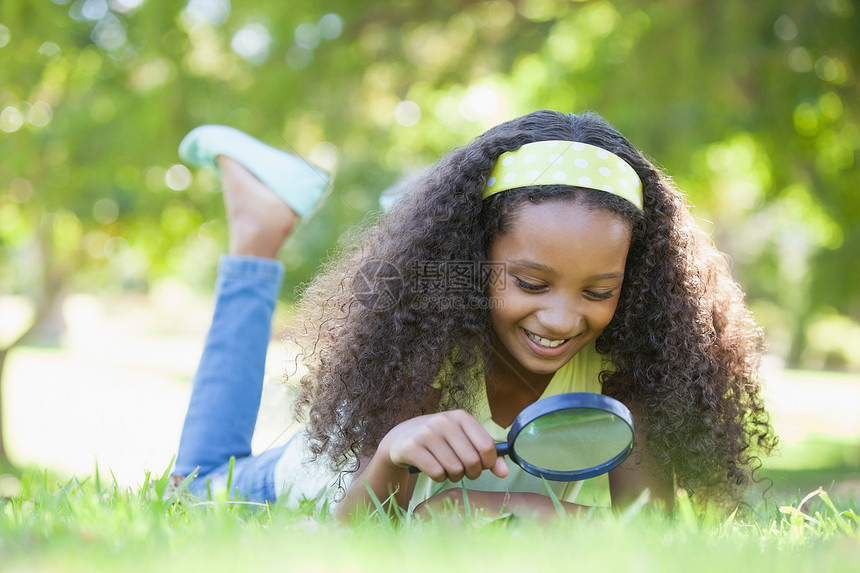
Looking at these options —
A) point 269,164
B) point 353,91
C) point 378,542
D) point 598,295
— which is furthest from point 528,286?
point 353,91

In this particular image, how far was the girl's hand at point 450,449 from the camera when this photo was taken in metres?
1.86

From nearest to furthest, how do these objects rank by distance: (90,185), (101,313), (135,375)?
(90,185) → (135,375) → (101,313)

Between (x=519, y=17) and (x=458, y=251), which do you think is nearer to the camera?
(x=458, y=251)

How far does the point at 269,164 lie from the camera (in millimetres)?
3689

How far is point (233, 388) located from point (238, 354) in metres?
0.15

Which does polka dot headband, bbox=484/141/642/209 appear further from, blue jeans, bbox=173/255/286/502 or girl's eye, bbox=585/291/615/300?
blue jeans, bbox=173/255/286/502

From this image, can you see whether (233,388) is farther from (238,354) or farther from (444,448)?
(444,448)

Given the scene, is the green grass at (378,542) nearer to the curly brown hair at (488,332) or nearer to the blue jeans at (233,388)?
the curly brown hair at (488,332)

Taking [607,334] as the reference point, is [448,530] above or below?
below

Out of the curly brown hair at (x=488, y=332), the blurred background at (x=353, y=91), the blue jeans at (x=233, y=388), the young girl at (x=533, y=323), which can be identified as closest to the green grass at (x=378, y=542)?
the young girl at (x=533, y=323)

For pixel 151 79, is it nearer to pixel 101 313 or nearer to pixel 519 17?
pixel 519 17

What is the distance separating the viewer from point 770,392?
2900mm

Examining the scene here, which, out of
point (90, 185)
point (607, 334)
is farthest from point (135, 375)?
point (607, 334)

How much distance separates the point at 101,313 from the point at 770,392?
47.7 m
